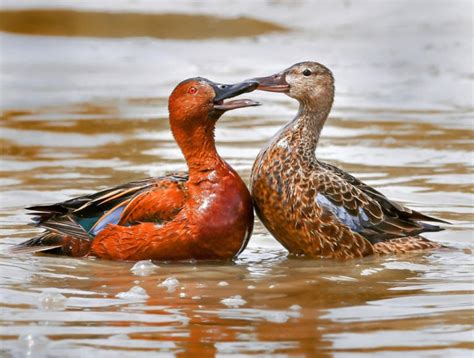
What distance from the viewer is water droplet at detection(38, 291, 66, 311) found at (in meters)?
6.85

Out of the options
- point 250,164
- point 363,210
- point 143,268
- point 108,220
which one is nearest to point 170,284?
point 143,268

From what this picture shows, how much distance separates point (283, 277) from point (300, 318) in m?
1.09

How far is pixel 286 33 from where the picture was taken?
16.7 m

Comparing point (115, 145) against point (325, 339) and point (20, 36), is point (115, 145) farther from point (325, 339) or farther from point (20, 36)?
point (325, 339)

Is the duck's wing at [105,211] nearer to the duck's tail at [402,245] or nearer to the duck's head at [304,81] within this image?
the duck's head at [304,81]

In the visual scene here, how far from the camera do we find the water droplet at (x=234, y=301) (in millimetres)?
7027

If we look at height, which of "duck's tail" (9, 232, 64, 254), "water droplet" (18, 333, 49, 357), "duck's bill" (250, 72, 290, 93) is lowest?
"water droplet" (18, 333, 49, 357)

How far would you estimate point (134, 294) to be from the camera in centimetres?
721

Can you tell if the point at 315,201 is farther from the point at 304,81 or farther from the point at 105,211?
the point at 105,211

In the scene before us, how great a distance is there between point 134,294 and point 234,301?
58 centimetres

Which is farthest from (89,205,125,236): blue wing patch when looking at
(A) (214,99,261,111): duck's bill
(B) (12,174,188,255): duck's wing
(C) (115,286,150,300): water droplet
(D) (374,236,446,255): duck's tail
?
(D) (374,236,446,255): duck's tail

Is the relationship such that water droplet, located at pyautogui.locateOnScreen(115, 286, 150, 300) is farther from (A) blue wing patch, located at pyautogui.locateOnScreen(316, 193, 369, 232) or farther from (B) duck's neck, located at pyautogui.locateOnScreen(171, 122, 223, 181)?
(A) blue wing patch, located at pyautogui.locateOnScreen(316, 193, 369, 232)

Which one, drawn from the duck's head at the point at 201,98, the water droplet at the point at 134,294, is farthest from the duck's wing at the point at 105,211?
the water droplet at the point at 134,294

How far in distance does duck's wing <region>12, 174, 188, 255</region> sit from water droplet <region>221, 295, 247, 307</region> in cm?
116
